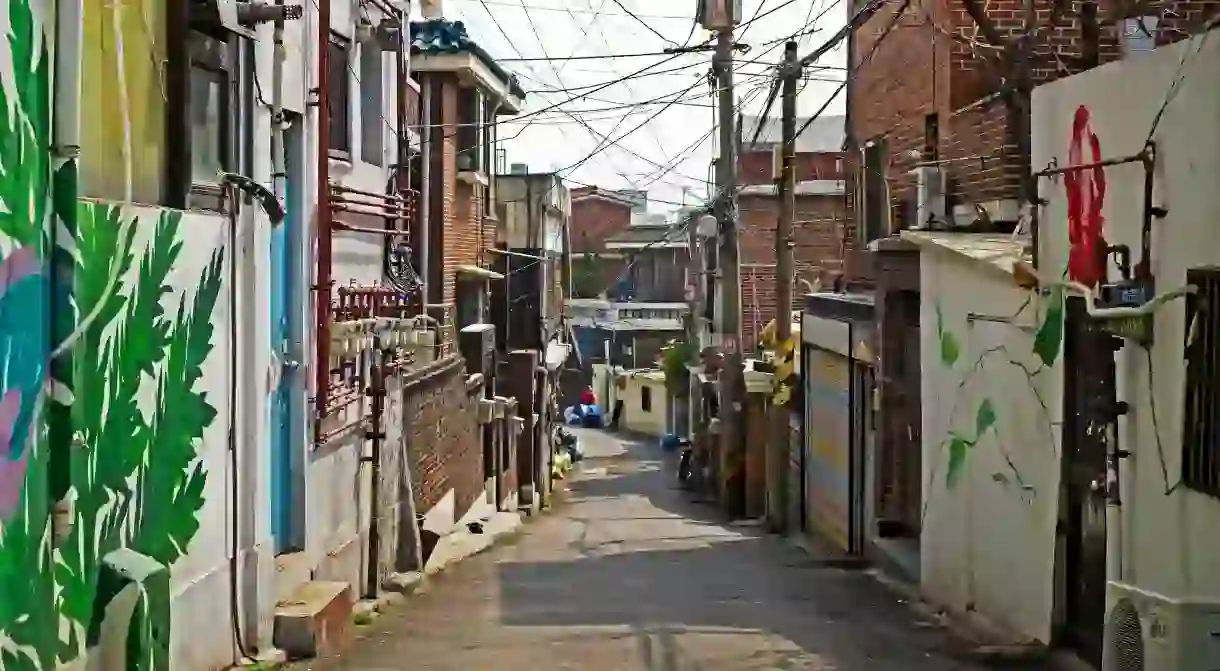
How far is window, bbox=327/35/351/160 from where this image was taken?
1420 centimetres

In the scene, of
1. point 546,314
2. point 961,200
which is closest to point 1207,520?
point 961,200

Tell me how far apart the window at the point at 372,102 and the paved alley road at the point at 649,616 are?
189 inches

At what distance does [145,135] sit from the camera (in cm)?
836

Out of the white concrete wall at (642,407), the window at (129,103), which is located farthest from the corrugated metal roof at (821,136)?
the window at (129,103)

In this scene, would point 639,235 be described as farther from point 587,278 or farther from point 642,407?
point 642,407

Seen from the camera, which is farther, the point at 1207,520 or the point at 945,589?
the point at 945,589

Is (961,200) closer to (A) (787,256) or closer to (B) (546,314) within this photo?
(A) (787,256)

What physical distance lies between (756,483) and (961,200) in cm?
1267

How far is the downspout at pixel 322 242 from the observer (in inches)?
476

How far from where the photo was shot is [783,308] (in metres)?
23.7

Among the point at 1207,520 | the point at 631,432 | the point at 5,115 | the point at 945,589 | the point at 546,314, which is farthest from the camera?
the point at 631,432

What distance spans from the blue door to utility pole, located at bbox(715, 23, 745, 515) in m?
9.78

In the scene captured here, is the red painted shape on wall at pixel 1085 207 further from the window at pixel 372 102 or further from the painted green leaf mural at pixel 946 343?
the window at pixel 372 102

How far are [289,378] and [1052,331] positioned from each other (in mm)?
5899
